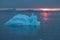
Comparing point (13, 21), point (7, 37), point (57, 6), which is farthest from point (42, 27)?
point (57, 6)

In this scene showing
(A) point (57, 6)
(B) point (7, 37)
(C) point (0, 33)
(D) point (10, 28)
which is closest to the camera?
(B) point (7, 37)

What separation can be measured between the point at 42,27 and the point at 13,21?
0.42 m

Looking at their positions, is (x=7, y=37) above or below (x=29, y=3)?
above

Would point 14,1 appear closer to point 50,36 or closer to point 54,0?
point 54,0

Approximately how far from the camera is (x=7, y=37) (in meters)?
3.12

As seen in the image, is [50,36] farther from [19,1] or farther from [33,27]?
[19,1]

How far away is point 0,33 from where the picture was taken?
11.0 ft

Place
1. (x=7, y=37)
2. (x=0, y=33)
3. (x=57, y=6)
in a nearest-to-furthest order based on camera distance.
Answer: (x=7, y=37), (x=0, y=33), (x=57, y=6)

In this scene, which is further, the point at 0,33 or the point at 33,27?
the point at 33,27

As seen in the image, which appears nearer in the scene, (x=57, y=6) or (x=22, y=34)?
(x=22, y=34)

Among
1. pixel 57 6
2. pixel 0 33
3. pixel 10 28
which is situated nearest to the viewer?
pixel 0 33

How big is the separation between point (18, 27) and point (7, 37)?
0.61 metres

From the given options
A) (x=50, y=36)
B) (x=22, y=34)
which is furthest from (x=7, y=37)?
(x=50, y=36)

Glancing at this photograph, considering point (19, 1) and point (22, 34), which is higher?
point (22, 34)
